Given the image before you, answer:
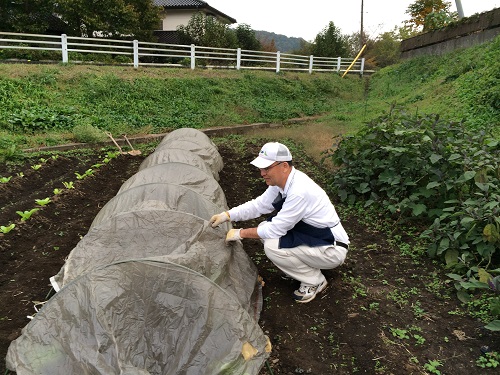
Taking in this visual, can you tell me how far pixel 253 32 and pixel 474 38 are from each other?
45.0 ft

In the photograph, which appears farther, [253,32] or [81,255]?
[253,32]

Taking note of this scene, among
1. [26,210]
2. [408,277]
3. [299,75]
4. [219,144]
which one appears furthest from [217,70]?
[408,277]

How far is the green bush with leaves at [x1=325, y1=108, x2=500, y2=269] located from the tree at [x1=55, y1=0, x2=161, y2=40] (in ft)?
48.6

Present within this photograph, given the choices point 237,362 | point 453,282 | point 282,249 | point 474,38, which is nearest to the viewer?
point 237,362

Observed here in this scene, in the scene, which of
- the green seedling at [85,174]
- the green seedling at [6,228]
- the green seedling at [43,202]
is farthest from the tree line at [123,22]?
the green seedling at [6,228]

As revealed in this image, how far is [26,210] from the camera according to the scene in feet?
18.3

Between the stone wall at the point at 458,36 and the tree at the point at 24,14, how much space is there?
16.3 meters

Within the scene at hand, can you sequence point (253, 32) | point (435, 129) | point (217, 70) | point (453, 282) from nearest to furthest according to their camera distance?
point (453, 282)
point (435, 129)
point (217, 70)
point (253, 32)

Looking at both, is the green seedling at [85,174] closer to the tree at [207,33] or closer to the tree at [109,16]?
the tree at [109,16]

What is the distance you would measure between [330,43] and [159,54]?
14.4 metres

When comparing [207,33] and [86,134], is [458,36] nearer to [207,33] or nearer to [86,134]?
[207,33]

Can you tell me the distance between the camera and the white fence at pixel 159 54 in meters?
13.3

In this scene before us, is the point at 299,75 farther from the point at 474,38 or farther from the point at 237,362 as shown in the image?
the point at 237,362

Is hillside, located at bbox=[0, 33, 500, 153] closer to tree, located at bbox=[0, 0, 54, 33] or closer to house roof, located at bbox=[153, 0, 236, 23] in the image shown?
tree, located at bbox=[0, 0, 54, 33]
